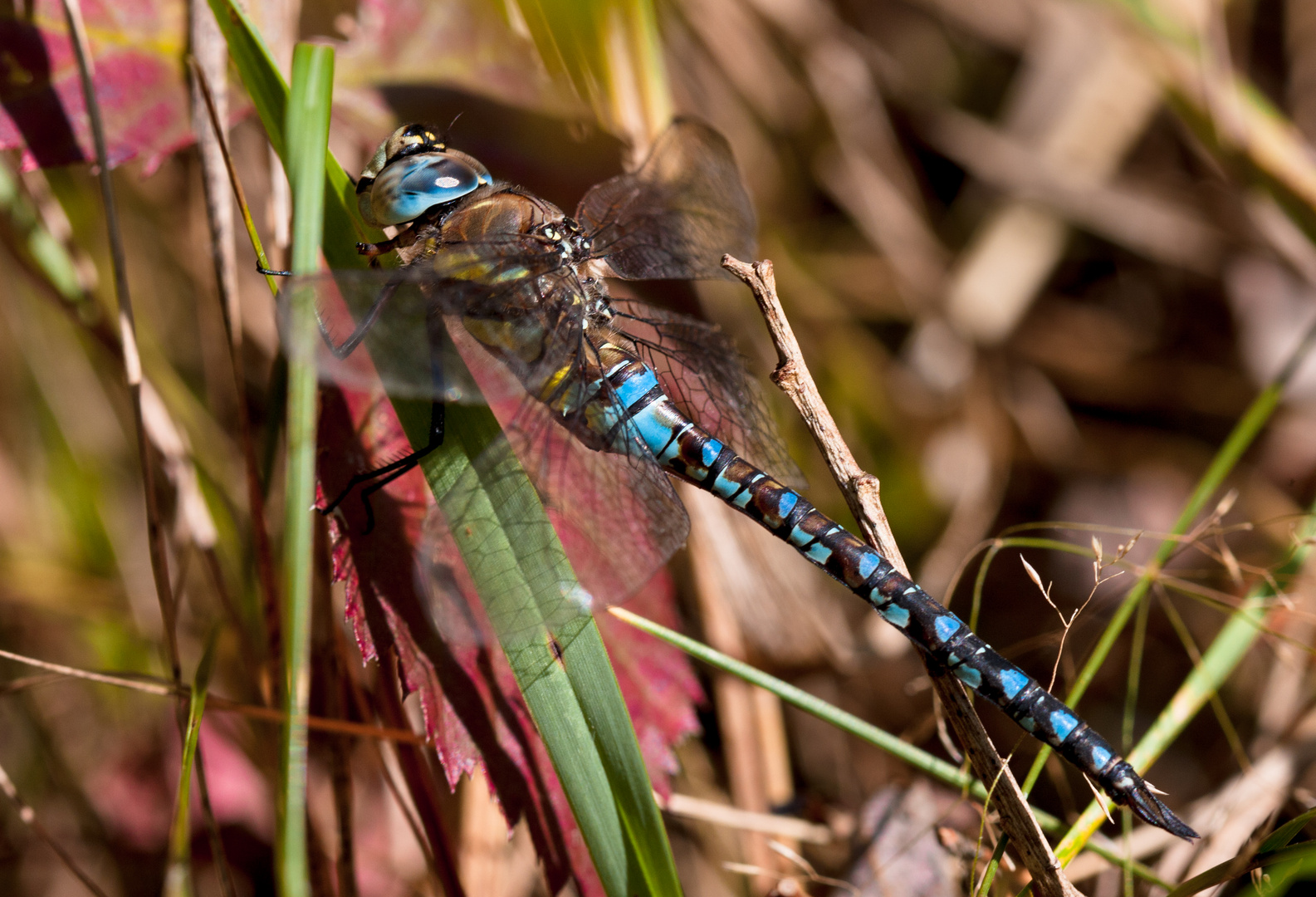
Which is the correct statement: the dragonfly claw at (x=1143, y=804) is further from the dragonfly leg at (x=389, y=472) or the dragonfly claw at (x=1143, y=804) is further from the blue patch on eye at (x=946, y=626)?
the dragonfly leg at (x=389, y=472)

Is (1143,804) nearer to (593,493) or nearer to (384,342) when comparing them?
(593,493)

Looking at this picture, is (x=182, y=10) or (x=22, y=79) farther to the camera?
(x=182, y=10)

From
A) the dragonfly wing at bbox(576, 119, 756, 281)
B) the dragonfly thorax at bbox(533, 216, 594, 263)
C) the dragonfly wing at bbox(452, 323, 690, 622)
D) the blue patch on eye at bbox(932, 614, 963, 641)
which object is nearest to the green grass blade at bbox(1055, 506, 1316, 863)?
the blue patch on eye at bbox(932, 614, 963, 641)

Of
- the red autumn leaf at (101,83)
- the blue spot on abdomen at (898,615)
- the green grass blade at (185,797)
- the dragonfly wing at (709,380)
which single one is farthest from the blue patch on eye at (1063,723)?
the red autumn leaf at (101,83)

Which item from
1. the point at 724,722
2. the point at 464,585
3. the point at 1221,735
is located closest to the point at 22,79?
the point at 464,585

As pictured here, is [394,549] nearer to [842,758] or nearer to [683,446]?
[683,446]

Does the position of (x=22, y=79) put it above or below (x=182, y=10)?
below

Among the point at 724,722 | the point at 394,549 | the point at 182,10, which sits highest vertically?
the point at 182,10
